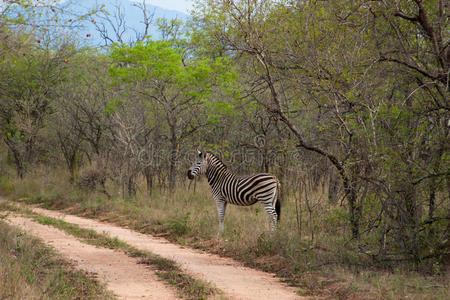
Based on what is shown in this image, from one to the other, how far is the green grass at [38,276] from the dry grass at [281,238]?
3413 mm

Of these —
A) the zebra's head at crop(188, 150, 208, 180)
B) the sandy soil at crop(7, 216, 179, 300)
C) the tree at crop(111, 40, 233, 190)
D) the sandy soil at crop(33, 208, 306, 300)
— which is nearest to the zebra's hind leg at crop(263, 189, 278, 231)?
the sandy soil at crop(33, 208, 306, 300)

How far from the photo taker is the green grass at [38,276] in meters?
5.86

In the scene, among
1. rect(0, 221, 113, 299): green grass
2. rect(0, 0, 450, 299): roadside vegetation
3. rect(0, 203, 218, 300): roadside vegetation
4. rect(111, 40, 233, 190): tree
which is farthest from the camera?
rect(111, 40, 233, 190): tree

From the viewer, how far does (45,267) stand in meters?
7.87

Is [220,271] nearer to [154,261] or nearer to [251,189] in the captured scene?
[154,261]

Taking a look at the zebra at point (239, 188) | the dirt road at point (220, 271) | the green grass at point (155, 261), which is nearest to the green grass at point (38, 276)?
the dirt road at point (220, 271)

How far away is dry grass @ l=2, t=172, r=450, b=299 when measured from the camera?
686 cm

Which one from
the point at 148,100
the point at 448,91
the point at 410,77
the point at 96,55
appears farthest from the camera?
the point at 96,55

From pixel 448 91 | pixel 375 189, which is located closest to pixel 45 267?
pixel 375 189

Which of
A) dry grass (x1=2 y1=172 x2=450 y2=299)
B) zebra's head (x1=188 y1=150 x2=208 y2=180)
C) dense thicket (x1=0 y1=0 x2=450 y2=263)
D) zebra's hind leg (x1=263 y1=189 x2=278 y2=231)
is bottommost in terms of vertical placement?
dry grass (x1=2 y1=172 x2=450 y2=299)

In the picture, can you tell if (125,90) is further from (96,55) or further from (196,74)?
(96,55)

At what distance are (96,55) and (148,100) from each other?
1252 centimetres

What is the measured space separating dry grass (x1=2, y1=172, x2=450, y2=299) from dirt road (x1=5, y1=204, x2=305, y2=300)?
37 centimetres

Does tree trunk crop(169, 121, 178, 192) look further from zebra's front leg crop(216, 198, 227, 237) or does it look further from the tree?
zebra's front leg crop(216, 198, 227, 237)
